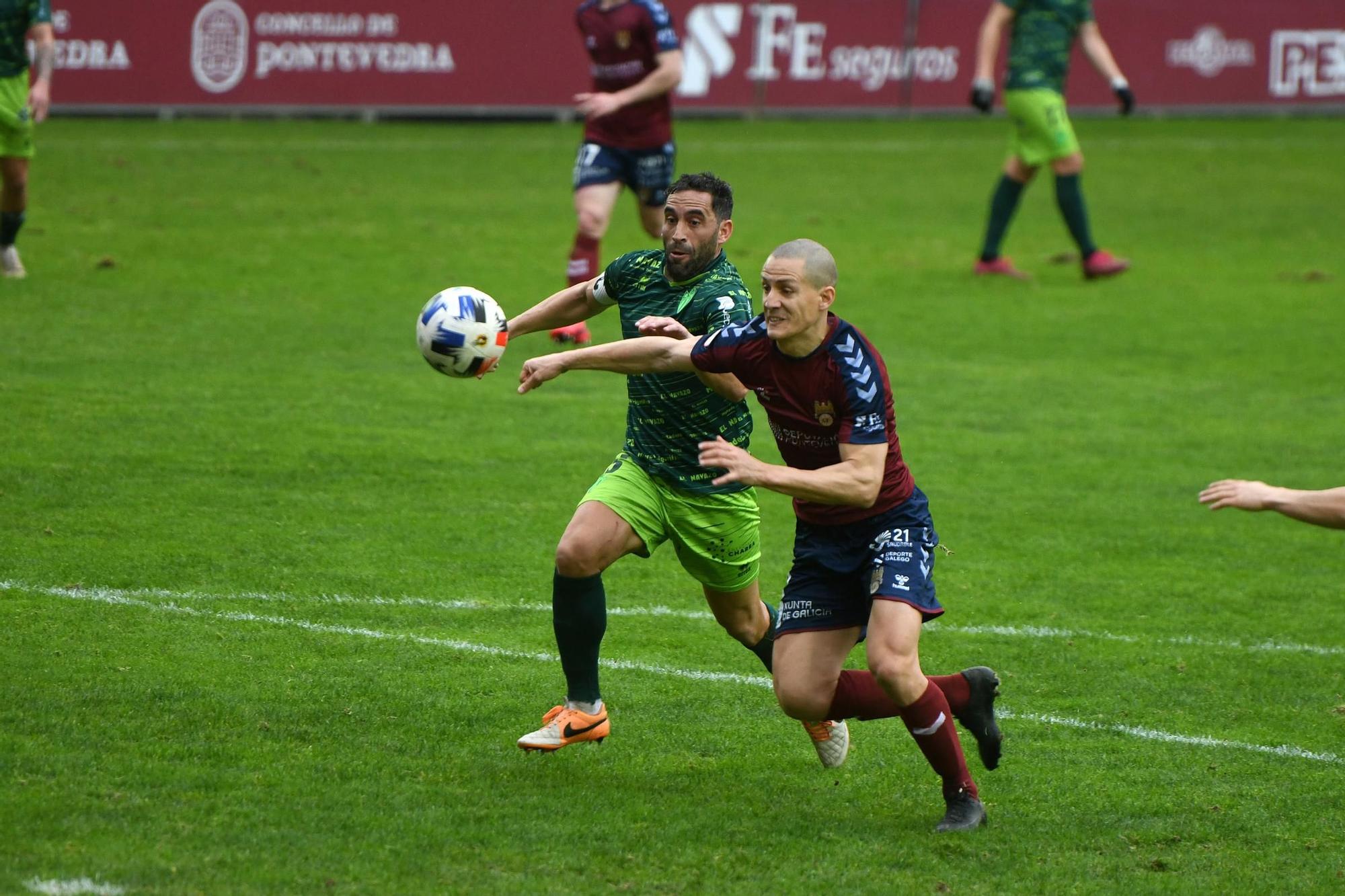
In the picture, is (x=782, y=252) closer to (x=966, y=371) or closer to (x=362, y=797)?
(x=362, y=797)

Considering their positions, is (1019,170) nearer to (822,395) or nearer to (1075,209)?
(1075,209)

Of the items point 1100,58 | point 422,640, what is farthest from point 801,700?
point 1100,58

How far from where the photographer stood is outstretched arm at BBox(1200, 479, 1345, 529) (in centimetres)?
510

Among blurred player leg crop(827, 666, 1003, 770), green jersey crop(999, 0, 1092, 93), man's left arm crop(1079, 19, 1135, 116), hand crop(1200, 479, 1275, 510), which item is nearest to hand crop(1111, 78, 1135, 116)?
man's left arm crop(1079, 19, 1135, 116)

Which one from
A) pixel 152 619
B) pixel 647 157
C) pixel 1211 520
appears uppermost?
pixel 647 157

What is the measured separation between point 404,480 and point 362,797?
171 inches

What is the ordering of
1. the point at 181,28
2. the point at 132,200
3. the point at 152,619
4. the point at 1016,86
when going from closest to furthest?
the point at 152,619
the point at 1016,86
the point at 132,200
the point at 181,28

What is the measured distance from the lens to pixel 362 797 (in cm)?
544

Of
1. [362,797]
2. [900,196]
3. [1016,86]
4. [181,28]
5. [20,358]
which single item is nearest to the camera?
[362,797]

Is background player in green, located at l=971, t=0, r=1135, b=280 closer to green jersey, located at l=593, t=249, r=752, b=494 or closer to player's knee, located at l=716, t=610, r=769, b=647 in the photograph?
green jersey, located at l=593, t=249, r=752, b=494

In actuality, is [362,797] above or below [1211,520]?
above

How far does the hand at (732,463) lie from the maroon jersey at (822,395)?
1.25 feet

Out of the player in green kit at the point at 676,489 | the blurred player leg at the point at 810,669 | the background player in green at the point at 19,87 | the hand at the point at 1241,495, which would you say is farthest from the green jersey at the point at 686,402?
the background player in green at the point at 19,87

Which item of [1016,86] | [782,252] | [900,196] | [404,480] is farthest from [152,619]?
[900,196]
